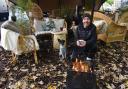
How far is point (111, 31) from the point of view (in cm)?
823

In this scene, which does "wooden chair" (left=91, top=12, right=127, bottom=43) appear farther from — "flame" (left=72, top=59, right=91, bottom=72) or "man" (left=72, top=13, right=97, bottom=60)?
"flame" (left=72, top=59, right=91, bottom=72)

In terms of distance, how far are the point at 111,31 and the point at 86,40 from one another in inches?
80.7

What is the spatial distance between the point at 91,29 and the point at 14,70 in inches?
89.1

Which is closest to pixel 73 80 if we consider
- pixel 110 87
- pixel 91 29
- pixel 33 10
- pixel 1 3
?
pixel 110 87

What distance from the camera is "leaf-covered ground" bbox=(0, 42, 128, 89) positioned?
20.0 feet

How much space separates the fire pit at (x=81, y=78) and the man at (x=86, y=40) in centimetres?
88

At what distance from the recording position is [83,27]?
21.0ft

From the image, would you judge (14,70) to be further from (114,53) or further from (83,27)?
(114,53)

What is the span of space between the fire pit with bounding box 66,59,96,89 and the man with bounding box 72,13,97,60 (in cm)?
88

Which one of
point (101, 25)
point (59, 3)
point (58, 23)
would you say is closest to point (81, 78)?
point (58, 23)

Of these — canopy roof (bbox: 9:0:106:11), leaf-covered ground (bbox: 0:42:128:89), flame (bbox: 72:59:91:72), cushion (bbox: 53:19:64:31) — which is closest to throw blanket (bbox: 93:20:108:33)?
leaf-covered ground (bbox: 0:42:128:89)

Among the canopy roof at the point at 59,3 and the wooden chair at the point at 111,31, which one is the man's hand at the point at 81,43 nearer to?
the wooden chair at the point at 111,31

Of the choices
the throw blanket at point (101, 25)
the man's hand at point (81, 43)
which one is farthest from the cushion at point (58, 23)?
the man's hand at point (81, 43)

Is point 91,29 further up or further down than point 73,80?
further up
